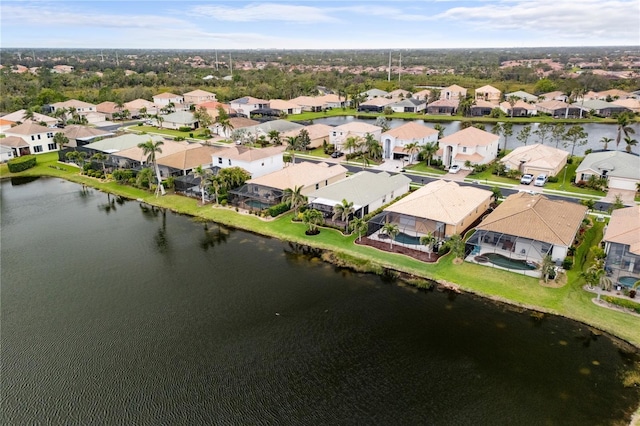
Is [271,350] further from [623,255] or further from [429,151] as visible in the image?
[429,151]

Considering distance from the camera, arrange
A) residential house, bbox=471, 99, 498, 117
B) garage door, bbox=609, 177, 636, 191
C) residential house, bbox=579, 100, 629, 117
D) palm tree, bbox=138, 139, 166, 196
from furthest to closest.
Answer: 1. residential house, bbox=471, 99, 498, 117
2. residential house, bbox=579, 100, 629, 117
3. palm tree, bbox=138, 139, 166, 196
4. garage door, bbox=609, 177, 636, 191

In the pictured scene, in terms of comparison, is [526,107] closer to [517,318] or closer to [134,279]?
[517,318]

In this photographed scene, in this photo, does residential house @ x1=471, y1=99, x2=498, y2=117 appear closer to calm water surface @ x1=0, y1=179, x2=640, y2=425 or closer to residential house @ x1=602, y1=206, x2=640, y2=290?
residential house @ x1=602, y1=206, x2=640, y2=290

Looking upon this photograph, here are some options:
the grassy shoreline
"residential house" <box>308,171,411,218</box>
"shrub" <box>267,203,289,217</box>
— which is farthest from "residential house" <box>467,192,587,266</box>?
"shrub" <box>267,203,289,217</box>

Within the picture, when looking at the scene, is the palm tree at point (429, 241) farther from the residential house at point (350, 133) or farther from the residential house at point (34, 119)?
the residential house at point (34, 119)

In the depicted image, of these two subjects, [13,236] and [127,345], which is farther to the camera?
[13,236]

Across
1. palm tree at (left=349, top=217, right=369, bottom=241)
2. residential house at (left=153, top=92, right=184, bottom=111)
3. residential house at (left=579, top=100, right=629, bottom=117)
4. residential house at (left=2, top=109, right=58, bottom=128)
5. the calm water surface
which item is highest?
residential house at (left=153, top=92, right=184, bottom=111)

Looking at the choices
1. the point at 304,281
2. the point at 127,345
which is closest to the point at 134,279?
the point at 127,345
